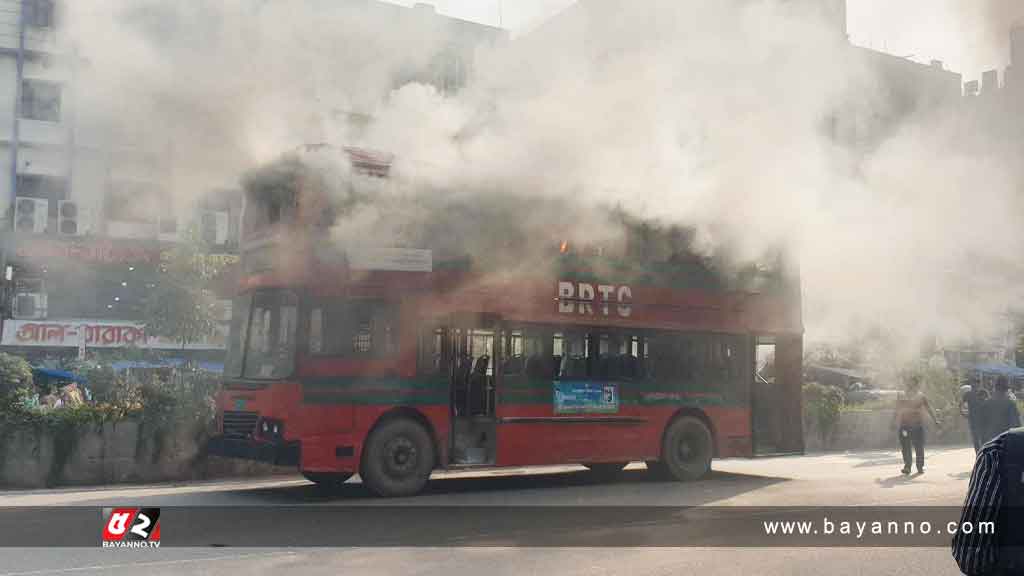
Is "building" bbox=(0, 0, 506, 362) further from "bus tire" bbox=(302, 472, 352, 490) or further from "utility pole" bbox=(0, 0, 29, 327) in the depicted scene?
"bus tire" bbox=(302, 472, 352, 490)

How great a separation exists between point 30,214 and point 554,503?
24.3 meters

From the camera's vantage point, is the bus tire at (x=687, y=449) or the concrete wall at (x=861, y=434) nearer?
the bus tire at (x=687, y=449)

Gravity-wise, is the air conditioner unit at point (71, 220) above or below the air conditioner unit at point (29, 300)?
above

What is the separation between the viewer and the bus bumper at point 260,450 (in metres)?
10.8

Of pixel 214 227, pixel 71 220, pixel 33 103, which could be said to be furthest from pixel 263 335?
pixel 71 220

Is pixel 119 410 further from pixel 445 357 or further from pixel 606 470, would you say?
pixel 606 470

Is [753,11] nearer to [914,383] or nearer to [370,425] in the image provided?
[914,383]

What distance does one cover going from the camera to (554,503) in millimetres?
11164

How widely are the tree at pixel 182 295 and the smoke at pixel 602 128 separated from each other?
1195 centimetres

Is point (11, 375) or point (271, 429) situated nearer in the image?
point (271, 429)

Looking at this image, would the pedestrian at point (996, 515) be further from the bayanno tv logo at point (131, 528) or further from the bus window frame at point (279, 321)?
the bus window frame at point (279, 321)

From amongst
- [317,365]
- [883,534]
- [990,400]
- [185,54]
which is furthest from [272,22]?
[990,400]

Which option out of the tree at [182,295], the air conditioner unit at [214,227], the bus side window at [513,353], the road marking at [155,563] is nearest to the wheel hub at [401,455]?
the bus side window at [513,353]

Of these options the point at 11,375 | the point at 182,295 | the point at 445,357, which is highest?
the point at 182,295
